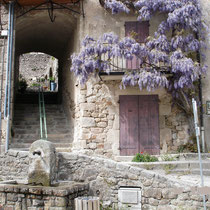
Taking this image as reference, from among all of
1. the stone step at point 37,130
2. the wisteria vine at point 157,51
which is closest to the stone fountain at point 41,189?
the wisteria vine at point 157,51

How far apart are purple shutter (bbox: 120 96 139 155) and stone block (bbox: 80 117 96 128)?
2.45ft

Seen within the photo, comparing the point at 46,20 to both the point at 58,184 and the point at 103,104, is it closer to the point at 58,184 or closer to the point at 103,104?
the point at 103,104

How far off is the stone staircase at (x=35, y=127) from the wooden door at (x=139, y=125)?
153 cm

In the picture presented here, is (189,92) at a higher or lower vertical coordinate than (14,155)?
higher

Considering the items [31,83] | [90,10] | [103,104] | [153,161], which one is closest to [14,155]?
[103,104]

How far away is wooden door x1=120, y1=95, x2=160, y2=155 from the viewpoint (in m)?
7.25

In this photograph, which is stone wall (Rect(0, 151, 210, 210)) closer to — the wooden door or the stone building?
the stone building

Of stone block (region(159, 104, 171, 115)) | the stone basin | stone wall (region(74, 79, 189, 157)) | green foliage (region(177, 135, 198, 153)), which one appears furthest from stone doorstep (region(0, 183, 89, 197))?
stone block (region(159, 104, 171, 115))

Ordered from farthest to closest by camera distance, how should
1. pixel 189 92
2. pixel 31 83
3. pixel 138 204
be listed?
pixel 31 83, pixel 189 92, pixel 138 204

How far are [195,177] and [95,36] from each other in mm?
4403

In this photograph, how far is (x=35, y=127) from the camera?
8.33 m

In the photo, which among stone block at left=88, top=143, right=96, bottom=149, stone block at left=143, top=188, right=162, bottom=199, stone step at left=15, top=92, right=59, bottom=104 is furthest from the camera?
stone step at left=15, top=92, right=59, bottom=104

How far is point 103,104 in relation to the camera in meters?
7.45

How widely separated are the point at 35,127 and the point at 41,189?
3.93 meters
